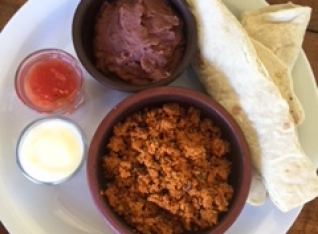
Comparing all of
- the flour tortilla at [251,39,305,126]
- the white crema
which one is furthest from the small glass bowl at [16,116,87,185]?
the flour tortilla at [251,39,305,126]

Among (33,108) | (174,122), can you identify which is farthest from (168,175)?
→ (33,108)

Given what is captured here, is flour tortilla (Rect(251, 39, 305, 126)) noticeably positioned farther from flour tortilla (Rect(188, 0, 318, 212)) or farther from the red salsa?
the red salsa

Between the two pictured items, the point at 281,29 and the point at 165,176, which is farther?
the point at 281,29

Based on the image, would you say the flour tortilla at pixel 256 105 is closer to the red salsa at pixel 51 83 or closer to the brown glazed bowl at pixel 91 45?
the brown glazed bowl at pixel 91 45

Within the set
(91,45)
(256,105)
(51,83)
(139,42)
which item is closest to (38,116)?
(51,83)

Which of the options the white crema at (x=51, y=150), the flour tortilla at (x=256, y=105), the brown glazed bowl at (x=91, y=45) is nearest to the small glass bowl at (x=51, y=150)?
the white crema at (x=51, y=150)

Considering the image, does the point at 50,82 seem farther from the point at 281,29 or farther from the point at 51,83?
the point at 281,29
